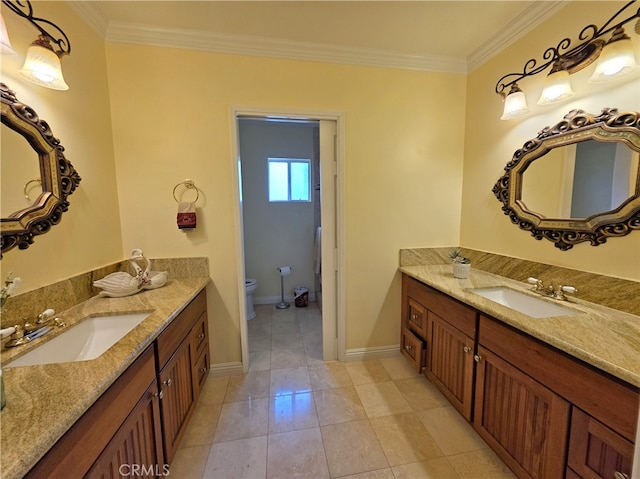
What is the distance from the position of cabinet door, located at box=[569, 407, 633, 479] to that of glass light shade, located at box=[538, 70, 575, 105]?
1.54 metres

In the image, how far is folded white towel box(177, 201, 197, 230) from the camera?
6.06 ft

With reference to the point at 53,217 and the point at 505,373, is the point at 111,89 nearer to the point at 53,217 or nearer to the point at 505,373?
the point at 53,217

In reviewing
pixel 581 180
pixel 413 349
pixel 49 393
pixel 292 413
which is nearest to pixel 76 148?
pixel 49 393

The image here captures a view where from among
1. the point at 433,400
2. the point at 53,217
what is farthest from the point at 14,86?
the point at 433,400

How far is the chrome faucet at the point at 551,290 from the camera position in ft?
4.57

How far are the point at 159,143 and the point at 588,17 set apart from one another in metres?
2.68

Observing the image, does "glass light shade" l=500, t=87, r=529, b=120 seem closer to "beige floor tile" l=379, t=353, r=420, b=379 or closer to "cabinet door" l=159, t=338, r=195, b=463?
"beige floor tile" l=379, t=353, r=420, b=379

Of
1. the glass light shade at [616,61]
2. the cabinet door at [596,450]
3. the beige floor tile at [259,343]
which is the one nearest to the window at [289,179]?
the beige floor tile at [259,343]

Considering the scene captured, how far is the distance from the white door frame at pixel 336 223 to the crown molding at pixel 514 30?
3.90 ft

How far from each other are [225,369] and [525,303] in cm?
223

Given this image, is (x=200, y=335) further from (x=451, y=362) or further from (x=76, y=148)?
(x=451, y=362)

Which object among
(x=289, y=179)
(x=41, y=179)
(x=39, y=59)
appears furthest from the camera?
(x=289, y=179)

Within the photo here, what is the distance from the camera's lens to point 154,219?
1900mm

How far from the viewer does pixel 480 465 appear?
4.45ft
